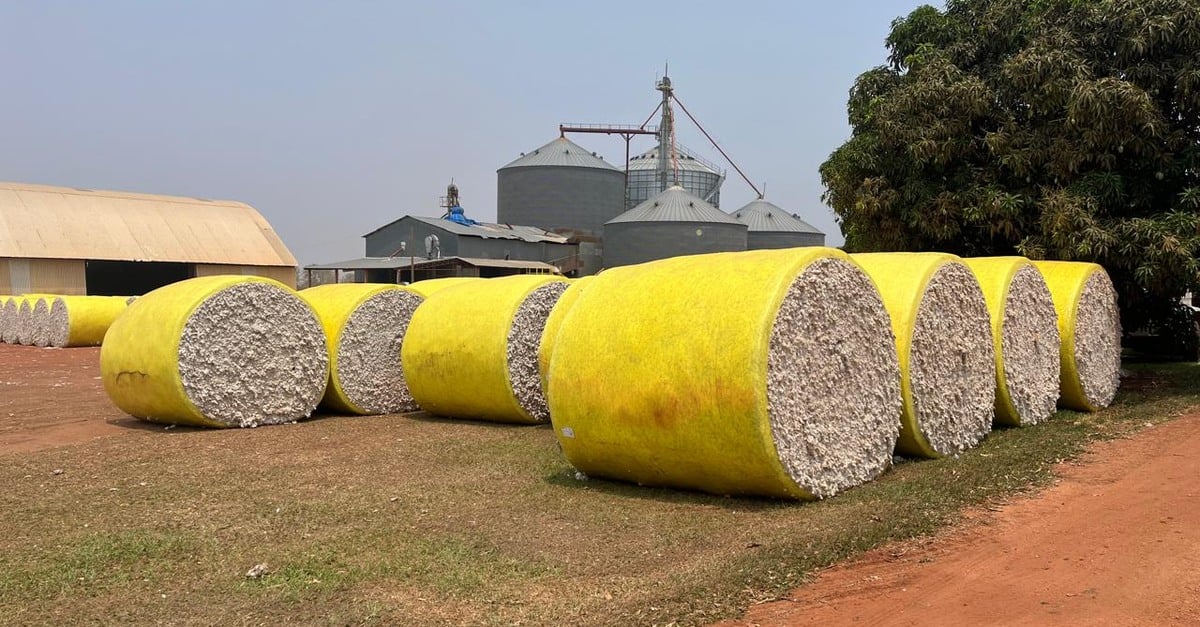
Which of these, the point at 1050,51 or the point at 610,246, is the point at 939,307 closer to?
the point at 1050,51

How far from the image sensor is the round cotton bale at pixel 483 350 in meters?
11.2

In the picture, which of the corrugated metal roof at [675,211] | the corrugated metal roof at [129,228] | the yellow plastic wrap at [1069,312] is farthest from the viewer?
the corrugated metal roof at [675,211]

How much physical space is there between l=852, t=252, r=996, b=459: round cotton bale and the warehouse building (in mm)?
37418

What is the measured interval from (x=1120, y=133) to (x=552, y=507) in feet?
31.9

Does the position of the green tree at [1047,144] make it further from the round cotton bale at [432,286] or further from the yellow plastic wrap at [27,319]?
the yellow plastic wrap at [27,319]

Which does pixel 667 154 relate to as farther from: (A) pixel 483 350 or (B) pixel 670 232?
(A) pixel 483 350

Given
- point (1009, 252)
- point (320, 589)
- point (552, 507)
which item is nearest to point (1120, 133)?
point (1009, 252)

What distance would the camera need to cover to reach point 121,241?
3994 cm

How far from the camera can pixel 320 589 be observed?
502 centimetres

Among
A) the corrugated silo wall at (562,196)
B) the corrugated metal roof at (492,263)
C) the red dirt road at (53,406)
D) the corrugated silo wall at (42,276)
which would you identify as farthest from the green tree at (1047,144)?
the corrugated silo wall at (562,196)

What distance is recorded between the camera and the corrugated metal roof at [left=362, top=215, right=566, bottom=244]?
175ft

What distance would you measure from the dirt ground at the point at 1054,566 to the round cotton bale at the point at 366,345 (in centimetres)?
847

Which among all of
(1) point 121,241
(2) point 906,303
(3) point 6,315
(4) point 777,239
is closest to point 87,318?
(3) point 6,315

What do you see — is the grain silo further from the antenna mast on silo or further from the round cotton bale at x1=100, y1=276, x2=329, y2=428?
the round cotton bale at x1=100, y1=276, x2=329, y2=428
